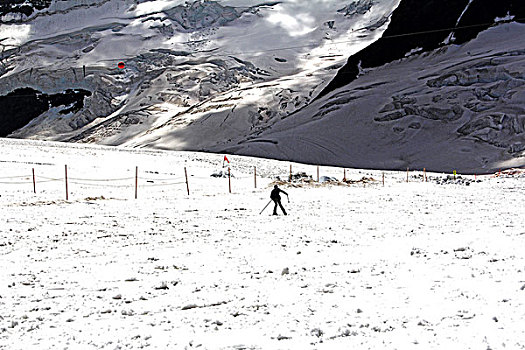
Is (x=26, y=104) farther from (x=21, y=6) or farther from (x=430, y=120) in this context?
(x=430, y=120)

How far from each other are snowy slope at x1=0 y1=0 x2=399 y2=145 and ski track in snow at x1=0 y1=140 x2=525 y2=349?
49.3 meters

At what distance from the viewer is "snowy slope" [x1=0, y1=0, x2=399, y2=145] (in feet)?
253

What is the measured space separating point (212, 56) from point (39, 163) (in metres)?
75.6

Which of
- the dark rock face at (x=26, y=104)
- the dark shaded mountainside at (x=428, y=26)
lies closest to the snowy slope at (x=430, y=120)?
the dark shaded mountainside at (x=428, y=26)

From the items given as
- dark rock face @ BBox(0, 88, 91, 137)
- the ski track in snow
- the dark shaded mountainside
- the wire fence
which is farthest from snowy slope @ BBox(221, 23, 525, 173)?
dark rock face @ BBox(0, 88, 91, 137)

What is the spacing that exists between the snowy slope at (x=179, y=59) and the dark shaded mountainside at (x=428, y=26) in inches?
355

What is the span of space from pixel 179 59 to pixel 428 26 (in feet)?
167

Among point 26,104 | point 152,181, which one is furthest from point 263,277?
point 26,104

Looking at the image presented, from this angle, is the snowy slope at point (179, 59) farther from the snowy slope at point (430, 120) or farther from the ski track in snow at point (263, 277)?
the ski track in snow at point (263, 277)

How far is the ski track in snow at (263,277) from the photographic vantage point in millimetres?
5262

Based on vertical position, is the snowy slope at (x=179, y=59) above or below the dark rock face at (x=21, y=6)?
below

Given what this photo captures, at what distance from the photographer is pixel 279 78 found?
89.6 meters

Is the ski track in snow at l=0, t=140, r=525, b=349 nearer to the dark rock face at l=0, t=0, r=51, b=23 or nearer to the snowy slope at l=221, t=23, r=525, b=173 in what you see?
the snowy slope at l=221, t=23, r=525, b=173

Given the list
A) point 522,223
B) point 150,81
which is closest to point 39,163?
point 522,223
